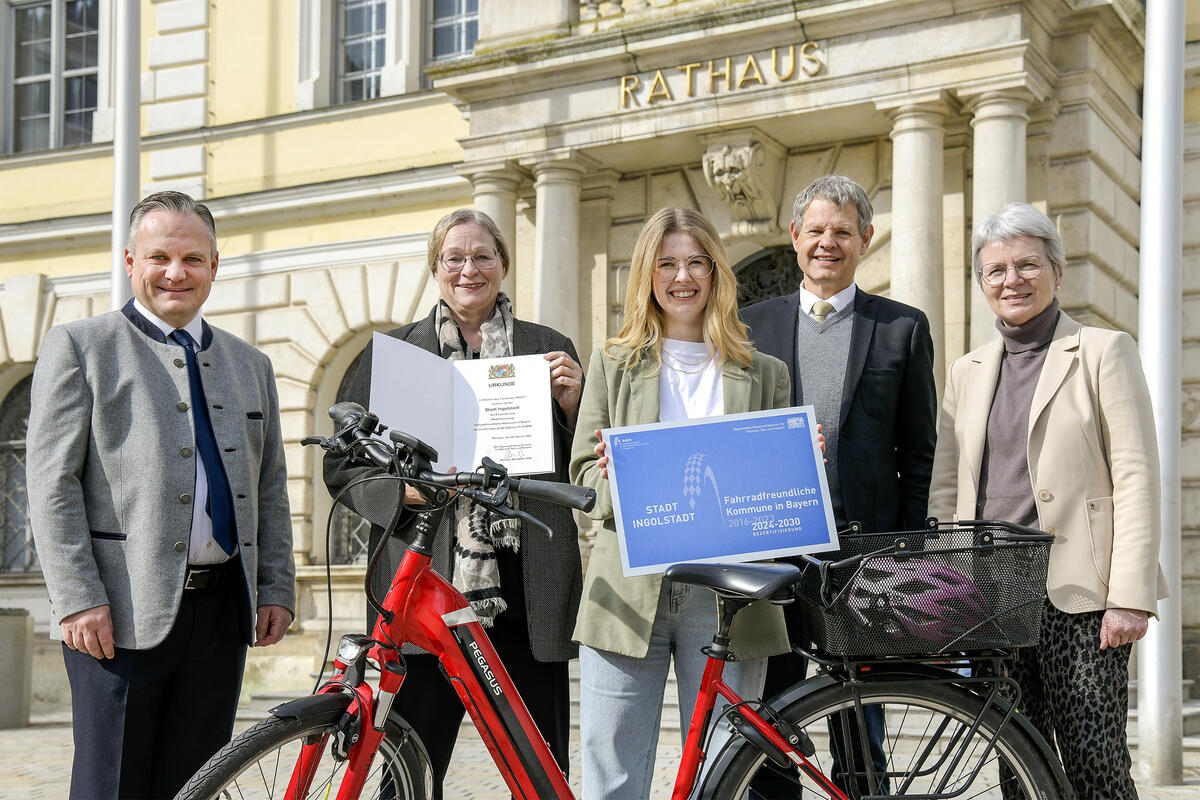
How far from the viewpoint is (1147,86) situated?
7.51 metres

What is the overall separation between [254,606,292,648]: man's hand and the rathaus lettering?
7526 mm

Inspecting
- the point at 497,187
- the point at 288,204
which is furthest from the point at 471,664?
the point at 288,204

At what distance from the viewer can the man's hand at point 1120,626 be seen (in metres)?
3.36

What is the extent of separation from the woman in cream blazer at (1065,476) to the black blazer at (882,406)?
0.52 feet

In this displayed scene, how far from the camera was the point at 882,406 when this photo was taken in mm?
3904

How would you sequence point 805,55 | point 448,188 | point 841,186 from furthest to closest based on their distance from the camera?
point 448,188, point 805,55, point 841,186

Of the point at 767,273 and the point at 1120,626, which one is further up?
the point at 767,273

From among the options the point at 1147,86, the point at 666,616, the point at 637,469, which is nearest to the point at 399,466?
the point at 637,469

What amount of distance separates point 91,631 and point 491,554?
102cm

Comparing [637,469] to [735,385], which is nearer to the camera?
[637,469]

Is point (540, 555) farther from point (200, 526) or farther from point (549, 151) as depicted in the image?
point (549, 151)

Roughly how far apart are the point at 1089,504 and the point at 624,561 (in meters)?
1.25

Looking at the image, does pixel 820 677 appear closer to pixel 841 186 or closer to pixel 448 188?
pixel 841 186

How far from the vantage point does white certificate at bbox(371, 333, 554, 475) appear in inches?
137
